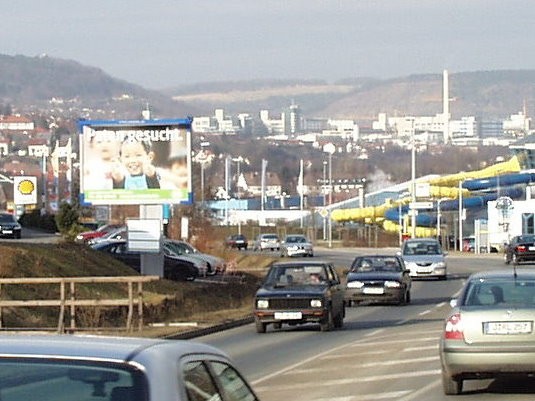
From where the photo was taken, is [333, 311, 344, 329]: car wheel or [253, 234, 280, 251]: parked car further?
[253, 234, 280, 251]: parked car

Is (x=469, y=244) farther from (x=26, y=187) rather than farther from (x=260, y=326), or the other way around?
(x=260, y=326)

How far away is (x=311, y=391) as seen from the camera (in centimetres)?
1722

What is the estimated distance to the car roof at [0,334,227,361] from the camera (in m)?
5.92

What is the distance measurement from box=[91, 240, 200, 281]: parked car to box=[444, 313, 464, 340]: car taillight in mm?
30908

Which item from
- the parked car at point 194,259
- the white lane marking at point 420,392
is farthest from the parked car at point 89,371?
the parked car at point 194,259

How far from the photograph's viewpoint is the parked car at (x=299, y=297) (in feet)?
91.2

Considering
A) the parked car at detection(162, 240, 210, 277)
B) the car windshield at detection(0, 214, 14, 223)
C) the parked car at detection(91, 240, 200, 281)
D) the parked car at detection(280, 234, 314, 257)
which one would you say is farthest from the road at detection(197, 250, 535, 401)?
the parked car at detection(280, 234, 314, 257)

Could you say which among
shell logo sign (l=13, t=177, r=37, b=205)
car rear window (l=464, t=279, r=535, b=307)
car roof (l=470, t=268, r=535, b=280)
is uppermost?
shell logo sign (l=13, t=177, r=37, b=205)

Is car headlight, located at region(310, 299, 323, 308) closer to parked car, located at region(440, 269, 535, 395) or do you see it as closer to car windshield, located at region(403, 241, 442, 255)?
parked car, located at region(440, 269, 535, 395)

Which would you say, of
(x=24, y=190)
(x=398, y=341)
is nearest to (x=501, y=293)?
(x=398, y=341)

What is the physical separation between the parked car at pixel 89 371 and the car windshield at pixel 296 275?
74.1ft

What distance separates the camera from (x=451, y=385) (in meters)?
16.5

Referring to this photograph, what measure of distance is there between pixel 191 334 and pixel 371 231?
269 ft

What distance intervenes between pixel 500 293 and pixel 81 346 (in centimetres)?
1112
